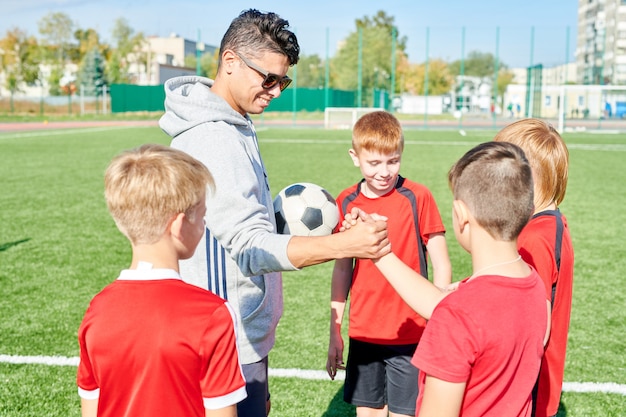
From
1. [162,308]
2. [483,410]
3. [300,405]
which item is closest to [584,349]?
[300,405]

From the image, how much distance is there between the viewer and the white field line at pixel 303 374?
479 cm

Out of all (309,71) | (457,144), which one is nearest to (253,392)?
(457,144)

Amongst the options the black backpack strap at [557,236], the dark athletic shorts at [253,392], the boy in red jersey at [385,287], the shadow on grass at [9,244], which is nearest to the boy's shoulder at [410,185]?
the boy in red jersey at [385,287]

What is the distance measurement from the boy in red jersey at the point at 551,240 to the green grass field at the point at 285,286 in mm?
2009

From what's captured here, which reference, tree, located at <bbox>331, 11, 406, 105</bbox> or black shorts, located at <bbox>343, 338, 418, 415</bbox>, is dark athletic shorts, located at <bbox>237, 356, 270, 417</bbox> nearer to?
black shorts, located at <bbox>343, 338, 418, 415</bbox>

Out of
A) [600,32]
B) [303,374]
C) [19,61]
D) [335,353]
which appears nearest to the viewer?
[335,353]

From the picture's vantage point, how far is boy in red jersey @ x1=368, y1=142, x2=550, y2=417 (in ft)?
6.57

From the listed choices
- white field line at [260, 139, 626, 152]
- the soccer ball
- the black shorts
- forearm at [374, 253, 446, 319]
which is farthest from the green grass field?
white field line at [260, 139, 626, 152]

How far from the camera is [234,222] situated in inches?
99.4

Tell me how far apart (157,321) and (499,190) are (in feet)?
3.67

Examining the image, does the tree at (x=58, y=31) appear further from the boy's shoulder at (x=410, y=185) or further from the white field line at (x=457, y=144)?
the boy's shoulder at (x=410, y=185)

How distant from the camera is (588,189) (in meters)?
14.5

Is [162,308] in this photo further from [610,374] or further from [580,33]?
[580,33]

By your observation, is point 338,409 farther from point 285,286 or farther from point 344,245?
point 285,286
